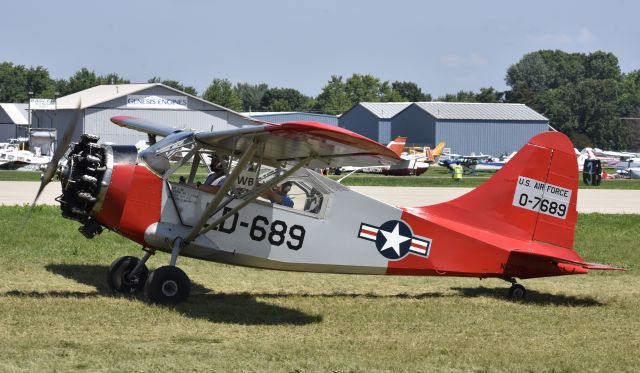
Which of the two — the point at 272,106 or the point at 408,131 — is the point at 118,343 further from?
the point at 272,106

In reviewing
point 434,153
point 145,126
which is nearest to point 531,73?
point 434,153

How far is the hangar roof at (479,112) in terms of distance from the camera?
94.7 meters

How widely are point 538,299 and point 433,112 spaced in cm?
8381

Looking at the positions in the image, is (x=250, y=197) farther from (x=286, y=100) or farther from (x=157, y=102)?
(x=286, y=100)

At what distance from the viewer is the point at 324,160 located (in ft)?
34.5

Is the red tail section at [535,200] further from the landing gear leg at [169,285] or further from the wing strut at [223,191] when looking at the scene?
the landing gear leg at [169,285]

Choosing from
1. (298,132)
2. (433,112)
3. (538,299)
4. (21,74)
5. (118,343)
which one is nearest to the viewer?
(118,343)

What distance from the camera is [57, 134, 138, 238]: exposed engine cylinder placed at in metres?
10.3

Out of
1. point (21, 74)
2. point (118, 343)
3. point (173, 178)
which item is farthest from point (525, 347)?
point (21, 74)

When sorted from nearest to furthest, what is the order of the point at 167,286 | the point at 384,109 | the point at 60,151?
the point at 60,151 < the point at 167,286 < the point at 384,109

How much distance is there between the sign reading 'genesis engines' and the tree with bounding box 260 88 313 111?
7024 cm

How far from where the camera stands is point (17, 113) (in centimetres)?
9900

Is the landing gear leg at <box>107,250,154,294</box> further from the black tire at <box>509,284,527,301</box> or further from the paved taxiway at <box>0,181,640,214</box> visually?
the paved taxiway at <box>0,181,640,214</box>

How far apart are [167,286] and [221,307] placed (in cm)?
69
